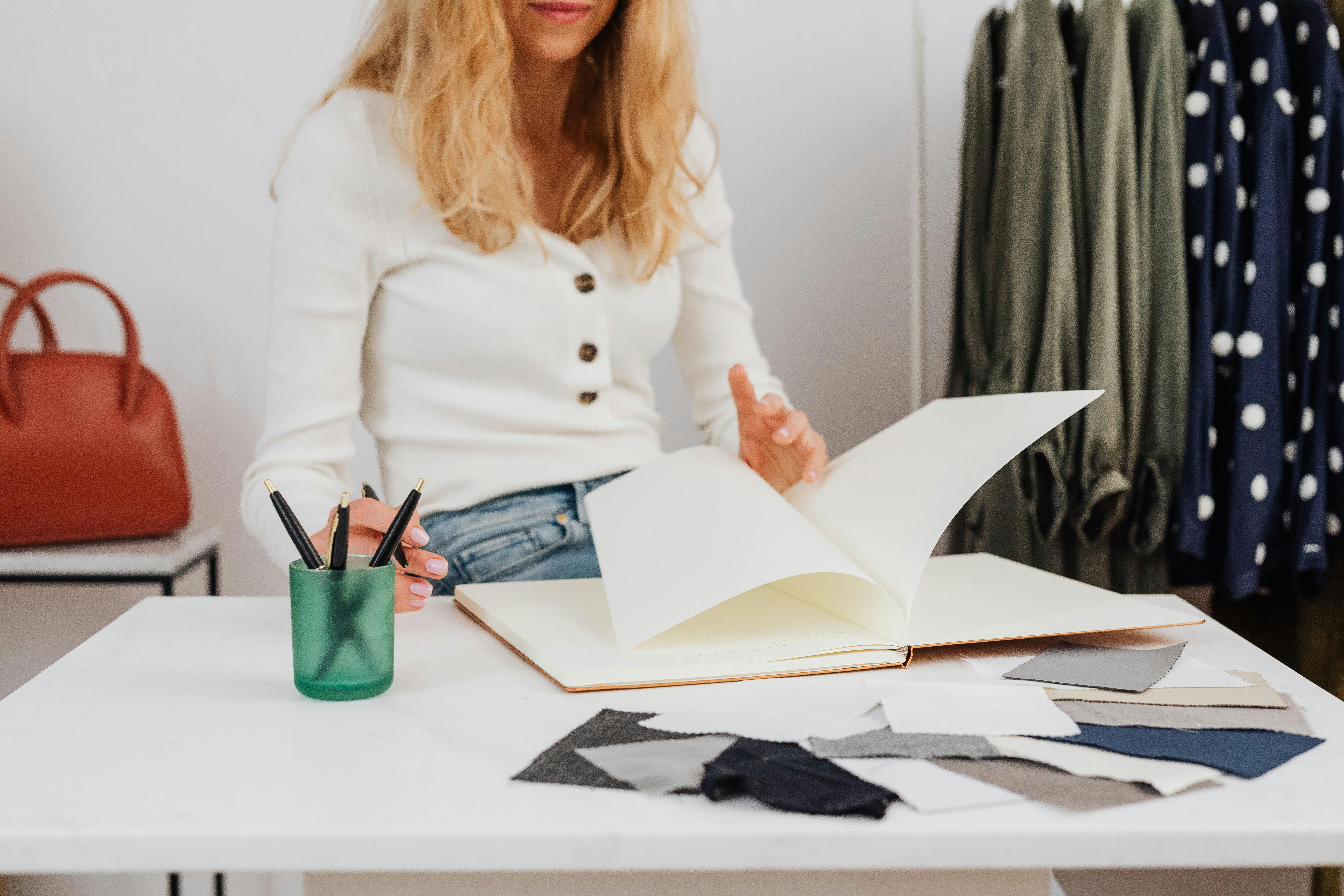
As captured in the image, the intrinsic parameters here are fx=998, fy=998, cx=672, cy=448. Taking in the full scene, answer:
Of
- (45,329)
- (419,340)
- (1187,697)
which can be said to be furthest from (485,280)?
(45,329)

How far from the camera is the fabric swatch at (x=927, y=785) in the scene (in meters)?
0.41

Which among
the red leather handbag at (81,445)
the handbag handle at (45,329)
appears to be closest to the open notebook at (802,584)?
the red leather handbag at (81,445)

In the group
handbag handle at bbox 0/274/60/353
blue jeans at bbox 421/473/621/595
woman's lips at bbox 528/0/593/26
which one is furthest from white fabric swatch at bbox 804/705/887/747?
handbag handle at bbox 0/274/60/353

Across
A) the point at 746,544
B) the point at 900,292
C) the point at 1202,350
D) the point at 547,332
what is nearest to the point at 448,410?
the point at 547,332

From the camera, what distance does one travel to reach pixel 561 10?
98 centimetres

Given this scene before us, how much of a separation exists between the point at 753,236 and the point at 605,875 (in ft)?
4.66

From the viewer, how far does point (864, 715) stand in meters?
0.51

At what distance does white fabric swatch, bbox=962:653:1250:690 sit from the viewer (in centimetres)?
55

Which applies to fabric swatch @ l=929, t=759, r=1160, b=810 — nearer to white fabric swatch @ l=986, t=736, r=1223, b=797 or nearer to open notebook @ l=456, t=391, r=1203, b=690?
white fabric swatch @ l=986, t=736, r=1223, b=797

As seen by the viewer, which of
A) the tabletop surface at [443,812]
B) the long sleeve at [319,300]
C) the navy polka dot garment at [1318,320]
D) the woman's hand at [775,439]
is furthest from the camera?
the navy polka dot garment at [1318,320]

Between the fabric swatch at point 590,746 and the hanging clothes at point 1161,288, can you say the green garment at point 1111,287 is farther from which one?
the fabric swatch at point 590,746

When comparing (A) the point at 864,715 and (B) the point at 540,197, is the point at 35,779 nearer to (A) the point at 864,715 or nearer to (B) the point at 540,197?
(A) the point at 864,715

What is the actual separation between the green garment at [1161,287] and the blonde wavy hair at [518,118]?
56 cm

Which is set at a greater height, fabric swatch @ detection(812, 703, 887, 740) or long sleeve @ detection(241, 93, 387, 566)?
long sleeve @ detection(241, 93, 387, 566)
